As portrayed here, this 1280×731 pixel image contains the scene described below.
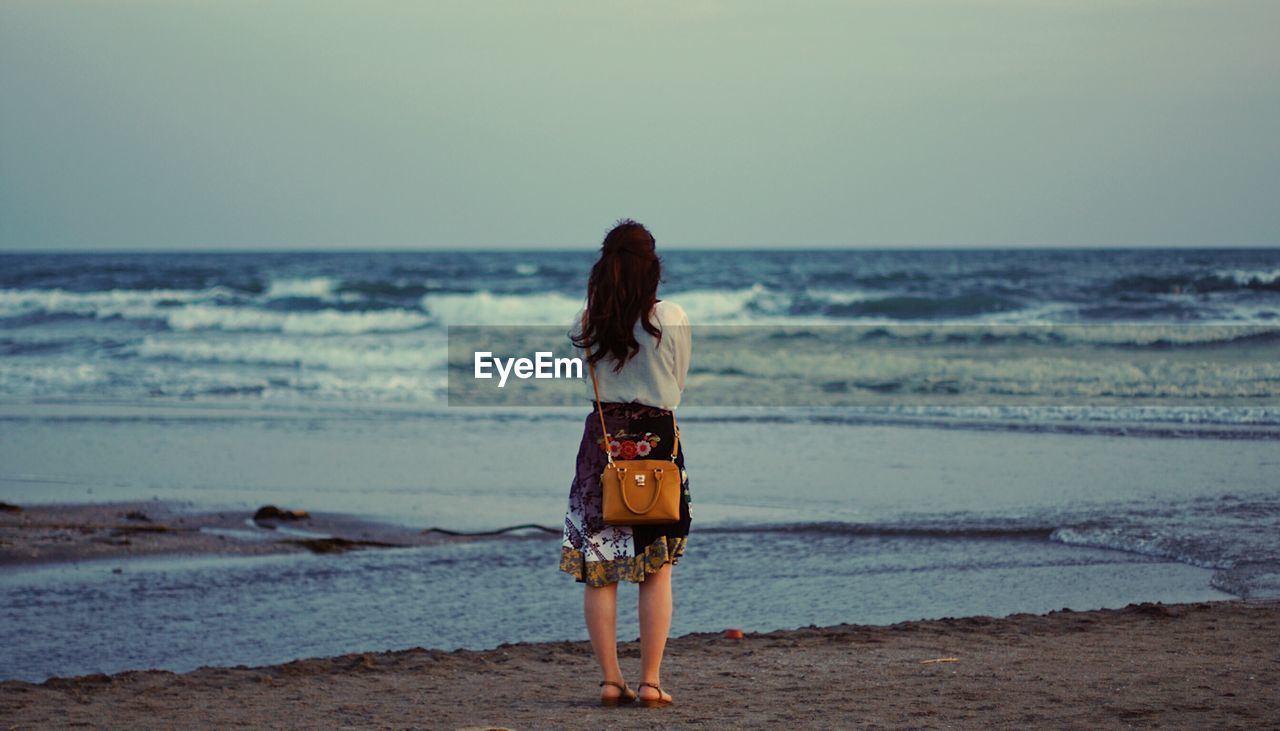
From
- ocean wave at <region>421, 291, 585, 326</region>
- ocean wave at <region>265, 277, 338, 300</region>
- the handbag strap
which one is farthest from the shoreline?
ocean wave at <region>265, 277, 338, 300</region>

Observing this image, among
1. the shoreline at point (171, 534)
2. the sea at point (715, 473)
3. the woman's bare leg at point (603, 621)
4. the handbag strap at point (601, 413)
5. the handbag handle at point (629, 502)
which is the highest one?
the handbag strap at point (601, 413)

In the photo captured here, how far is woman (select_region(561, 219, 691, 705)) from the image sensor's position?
3.85 m

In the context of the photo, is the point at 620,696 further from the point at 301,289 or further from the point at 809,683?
the point at 301,289

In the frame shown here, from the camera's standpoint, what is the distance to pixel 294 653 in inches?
213

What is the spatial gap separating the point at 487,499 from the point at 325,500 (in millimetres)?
1229

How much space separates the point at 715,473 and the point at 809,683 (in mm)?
5530

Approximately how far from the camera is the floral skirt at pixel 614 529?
12.8 ft

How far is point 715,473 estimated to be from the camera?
995 cm

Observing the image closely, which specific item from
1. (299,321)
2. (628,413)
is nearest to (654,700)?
(628,413)

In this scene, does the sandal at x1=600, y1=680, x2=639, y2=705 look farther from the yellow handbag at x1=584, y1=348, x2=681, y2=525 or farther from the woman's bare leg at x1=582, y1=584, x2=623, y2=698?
the yellow handbag at x1=584, y1=348, x2=681, y2=525

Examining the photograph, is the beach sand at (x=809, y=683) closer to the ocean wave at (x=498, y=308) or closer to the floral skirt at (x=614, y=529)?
the floral skirt at (x=614, y=529)

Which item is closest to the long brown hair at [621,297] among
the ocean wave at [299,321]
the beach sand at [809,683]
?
the beach sand at [809,683]

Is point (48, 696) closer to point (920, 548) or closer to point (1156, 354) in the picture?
point (920, 548)

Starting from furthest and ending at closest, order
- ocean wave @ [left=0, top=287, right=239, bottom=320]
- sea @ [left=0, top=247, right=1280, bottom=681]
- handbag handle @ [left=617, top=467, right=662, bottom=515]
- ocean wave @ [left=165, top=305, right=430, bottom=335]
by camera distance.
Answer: ocean wave @ [left=0, top=287, right=239, bottom=320] < ocean wave @ [left=165, top=305, right=430, bottom=335] < sea @ [left=0, top=247, right=1280, bottom=681] < handbag handle @ [left=617, top=467, right=662, bottom=515]
